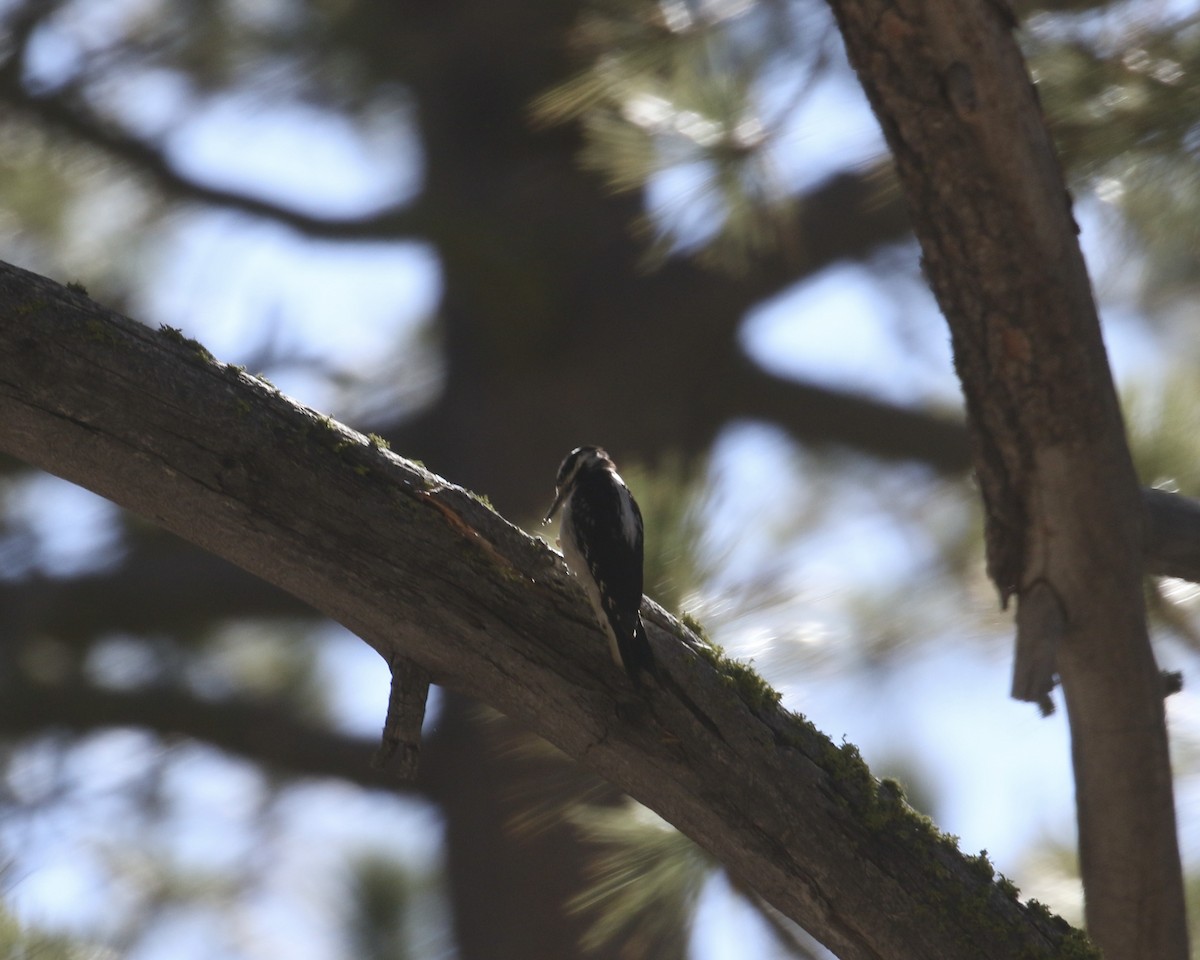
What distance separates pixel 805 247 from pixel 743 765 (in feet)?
6.89

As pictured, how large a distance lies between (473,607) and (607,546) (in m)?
0.45

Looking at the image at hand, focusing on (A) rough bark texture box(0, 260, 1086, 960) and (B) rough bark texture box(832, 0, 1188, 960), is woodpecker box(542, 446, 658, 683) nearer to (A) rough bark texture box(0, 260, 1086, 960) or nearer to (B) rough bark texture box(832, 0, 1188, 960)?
(A) rough bark texture box(0, 260, 1086, 960)

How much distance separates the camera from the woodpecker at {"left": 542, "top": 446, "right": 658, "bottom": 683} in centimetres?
151

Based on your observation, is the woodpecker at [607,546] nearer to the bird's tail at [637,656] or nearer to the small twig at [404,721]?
the bird's tail at [637,656]

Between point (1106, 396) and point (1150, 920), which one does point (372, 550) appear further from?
point (1150, 920)

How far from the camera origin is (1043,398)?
1.88 m

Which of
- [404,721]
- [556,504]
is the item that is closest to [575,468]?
[556,504]

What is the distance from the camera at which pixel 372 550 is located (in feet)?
4.62

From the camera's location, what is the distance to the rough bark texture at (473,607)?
4.42 feet

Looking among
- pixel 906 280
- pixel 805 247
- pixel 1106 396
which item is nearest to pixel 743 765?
pixel 1106 396

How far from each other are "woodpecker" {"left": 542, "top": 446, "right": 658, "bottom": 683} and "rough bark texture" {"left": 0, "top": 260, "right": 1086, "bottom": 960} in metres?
0.03

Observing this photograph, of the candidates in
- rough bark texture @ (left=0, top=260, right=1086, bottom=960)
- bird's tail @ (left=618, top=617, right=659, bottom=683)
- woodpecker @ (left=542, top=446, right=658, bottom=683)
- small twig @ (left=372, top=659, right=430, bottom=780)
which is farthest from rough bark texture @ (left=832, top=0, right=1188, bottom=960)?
small twig @ (left=372, top=659, right=430, bottom=780)

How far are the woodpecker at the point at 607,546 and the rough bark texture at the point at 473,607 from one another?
0.03 m

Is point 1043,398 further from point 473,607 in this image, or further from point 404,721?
point 404,721
